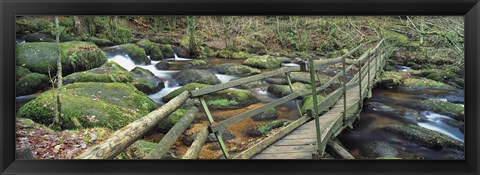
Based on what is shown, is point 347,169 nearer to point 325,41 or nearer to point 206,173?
point 206,173

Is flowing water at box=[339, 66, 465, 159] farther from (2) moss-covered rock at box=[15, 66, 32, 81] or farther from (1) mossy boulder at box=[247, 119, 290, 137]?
(2) moss-covered rock at box=[15, 66, 32, 81]

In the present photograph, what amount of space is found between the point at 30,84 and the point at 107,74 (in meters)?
0.69

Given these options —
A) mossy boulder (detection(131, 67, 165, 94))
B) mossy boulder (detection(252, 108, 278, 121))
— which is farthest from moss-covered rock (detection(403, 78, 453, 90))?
mossy boulder (detection(131, 67, 165, 94))

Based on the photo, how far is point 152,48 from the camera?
3617 mm

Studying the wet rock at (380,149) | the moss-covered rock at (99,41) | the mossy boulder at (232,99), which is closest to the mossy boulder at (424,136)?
the wet rock at (380,149)

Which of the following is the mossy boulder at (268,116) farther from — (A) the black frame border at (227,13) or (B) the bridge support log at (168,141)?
(B) the bridge support log at (168,141)

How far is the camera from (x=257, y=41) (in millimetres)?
3645

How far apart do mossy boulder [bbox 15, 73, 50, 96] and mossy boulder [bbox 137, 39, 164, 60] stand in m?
0.97

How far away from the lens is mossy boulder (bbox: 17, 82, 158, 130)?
10.8 ft

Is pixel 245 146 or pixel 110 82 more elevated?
pixel 110 82

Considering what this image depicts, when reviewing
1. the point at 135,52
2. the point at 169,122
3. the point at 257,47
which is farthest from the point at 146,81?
the point at 257,47
